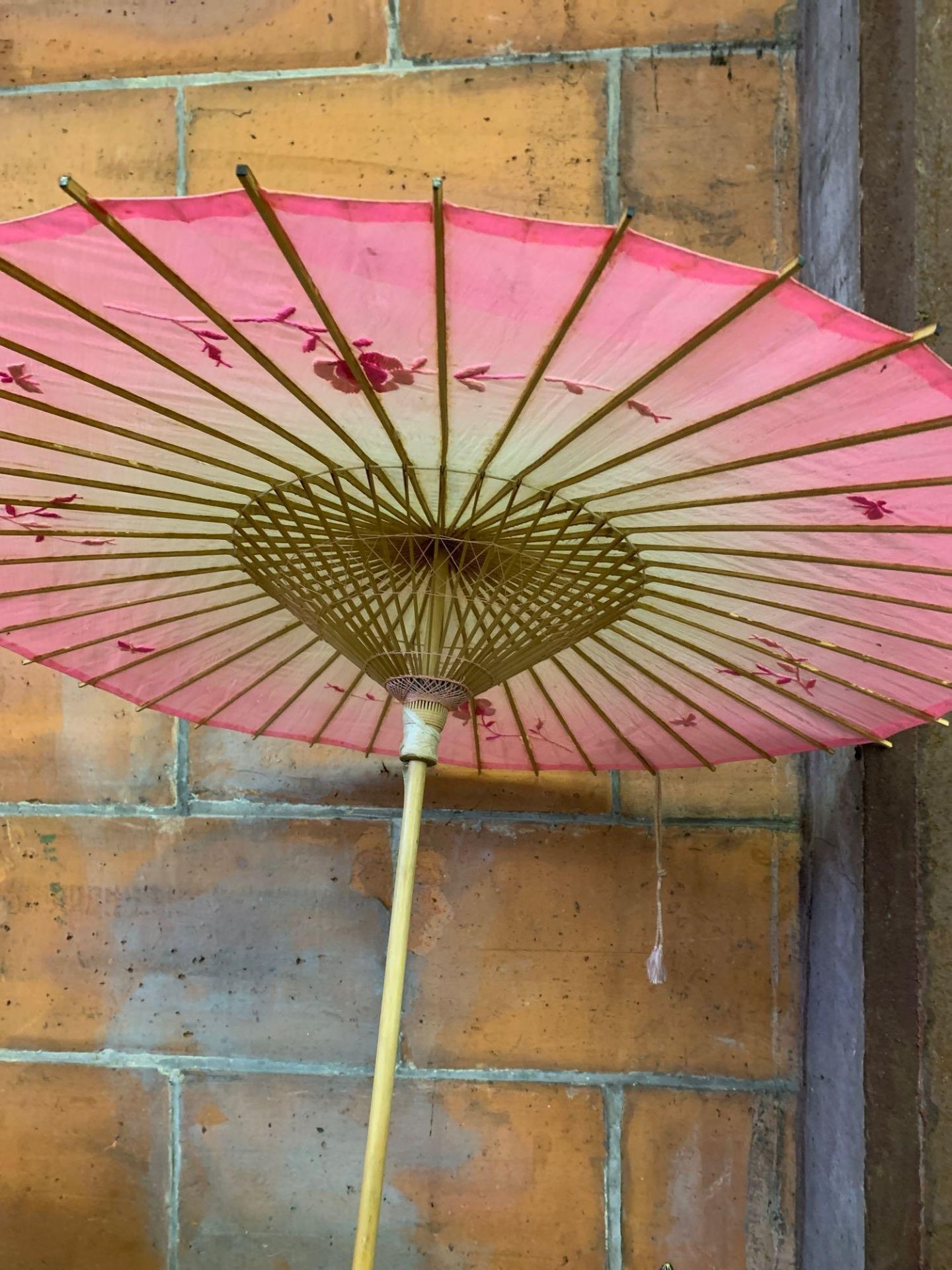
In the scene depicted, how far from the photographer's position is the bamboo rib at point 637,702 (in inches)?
59.9

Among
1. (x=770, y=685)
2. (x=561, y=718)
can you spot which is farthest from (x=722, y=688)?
(x=561, y=718)

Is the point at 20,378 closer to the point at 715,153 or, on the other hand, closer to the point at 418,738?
the point at 418,738

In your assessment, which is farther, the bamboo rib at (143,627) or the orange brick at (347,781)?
the orange brick at (347,781)

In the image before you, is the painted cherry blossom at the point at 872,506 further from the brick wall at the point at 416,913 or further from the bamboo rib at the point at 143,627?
the brick wall at the point at 416,913

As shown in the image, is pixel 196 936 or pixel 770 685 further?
pixel 196 936

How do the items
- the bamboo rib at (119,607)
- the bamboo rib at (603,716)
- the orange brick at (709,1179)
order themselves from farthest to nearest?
the orange brick at (709,1179) < the bamboo rib at (603,716) < the bamboo rib at (119,607)

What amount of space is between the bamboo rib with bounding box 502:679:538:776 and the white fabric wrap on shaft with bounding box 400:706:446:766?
0.31 metres

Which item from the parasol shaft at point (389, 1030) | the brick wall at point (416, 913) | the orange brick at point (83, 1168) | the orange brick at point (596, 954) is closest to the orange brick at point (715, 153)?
the brick wall at point (416, 913)

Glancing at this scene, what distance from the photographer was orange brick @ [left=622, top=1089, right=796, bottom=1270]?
6.00 feet

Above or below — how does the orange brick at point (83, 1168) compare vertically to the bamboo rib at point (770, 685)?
below

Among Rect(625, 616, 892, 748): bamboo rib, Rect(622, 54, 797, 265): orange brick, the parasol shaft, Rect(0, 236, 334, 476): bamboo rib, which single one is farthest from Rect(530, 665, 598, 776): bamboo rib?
Rect(622, 54, 797, 265): orange brick

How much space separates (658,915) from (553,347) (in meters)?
1.22

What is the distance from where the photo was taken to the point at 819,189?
1.92 metres

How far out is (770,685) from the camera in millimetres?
1422
